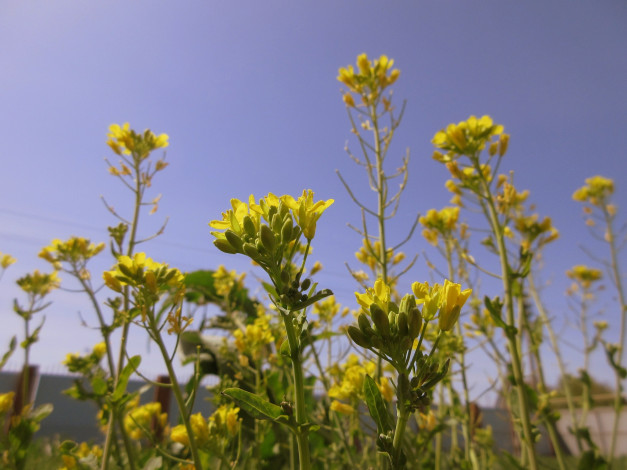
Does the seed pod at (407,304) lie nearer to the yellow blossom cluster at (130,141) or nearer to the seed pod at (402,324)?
the seed pod at (402,324)

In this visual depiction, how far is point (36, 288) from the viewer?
2869 millimetres

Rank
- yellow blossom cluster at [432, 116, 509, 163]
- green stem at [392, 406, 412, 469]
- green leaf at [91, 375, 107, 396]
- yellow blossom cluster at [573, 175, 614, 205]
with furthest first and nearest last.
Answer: yellow blossom cluster at [573, 175, 614, 205]
yellow blossom cluster at [432, 116, 509, 163]
green leaf at [91, 375, 107, 396]
green stem at [392, 406, 412, 469]

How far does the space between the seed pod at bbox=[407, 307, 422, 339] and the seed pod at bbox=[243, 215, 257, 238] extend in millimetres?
414

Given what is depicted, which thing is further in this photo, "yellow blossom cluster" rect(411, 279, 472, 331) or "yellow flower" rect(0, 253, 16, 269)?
"yellow flower" rect(0, 253, 16, 269)

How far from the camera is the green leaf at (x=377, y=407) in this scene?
85 centimetres

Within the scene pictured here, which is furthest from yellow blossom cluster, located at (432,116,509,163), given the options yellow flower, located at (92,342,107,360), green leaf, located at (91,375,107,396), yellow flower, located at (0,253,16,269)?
yellow flower, located at (0,253,16,269)

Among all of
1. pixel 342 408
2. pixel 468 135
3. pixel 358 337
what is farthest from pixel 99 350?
pixel 468 135

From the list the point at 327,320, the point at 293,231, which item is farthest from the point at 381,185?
the point at 293,231

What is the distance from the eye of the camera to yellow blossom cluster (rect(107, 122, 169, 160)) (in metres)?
2.51

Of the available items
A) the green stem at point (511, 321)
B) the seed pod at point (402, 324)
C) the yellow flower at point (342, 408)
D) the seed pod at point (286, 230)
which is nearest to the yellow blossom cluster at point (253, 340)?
the yellow flower at point (342, 408)

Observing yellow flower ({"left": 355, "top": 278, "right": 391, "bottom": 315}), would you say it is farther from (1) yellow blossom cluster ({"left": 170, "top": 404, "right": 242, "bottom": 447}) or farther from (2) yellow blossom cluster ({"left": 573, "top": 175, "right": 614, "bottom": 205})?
(2) yellow blossom cluster ({"left": 573, "top": 175, "right": 614, "bottom": 205})

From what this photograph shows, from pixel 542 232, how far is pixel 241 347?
6.42 feet

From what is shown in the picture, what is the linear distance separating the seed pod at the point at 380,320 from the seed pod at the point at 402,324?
0.09 feet

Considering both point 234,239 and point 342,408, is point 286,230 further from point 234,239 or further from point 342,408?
point 342,408
